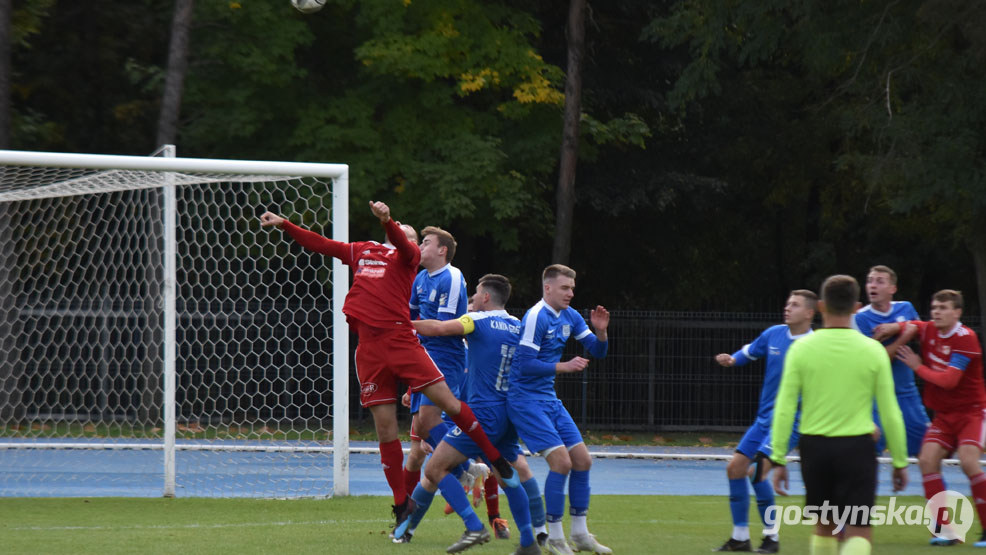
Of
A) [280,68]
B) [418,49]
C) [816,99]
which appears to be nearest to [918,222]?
[816,99]

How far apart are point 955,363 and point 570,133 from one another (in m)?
12.3

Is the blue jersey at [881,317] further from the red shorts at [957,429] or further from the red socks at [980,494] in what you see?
the red socks at [980,494]

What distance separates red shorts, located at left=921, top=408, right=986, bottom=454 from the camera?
8516mm

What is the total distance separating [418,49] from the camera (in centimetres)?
1923

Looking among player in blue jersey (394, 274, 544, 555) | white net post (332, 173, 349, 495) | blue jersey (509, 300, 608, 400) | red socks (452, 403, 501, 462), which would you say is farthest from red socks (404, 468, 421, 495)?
white net post (332, 173, 349, 495)

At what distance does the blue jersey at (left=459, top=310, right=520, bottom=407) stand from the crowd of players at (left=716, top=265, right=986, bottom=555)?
1.70 m

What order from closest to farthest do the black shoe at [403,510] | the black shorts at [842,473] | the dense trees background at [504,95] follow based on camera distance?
the black shorts at [842,473]
the black shoe at [403,510]
the dense trees background at [504,95]

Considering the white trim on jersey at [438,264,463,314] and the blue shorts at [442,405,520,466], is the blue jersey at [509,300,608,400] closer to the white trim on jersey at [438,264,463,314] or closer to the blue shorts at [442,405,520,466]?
the blue shorts at [442,405,520,466]

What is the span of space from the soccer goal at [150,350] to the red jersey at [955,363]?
4887 millimetres

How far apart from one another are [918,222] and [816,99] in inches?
153

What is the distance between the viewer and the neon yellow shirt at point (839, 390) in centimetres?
546

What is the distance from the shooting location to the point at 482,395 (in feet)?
24.7

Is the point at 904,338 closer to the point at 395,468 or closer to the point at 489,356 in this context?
the point at 489,356

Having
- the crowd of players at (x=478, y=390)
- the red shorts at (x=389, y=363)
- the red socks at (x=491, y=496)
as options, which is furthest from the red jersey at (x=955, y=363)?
the red shorts at (x=389, y=363)
